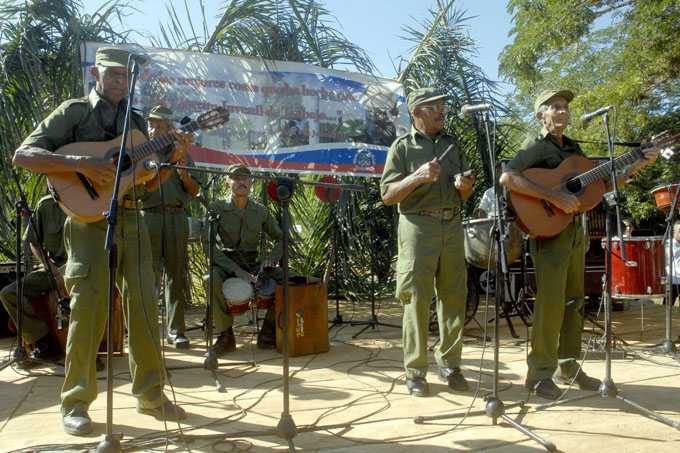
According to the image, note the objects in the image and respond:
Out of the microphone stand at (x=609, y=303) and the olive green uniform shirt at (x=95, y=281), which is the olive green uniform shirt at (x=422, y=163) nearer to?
the microphone stand at (x=609, y=303)

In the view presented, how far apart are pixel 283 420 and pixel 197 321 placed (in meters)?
4.40

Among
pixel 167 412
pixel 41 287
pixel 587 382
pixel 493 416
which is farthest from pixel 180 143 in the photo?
pixel 587 382

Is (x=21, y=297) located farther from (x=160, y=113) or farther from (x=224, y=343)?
(x=160, y=113)

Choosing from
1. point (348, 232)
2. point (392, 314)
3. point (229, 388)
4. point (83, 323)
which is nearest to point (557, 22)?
point (348, 232)

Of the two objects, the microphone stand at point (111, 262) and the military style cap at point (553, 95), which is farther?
the military style cap at point (553, 95)

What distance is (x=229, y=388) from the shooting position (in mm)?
4078

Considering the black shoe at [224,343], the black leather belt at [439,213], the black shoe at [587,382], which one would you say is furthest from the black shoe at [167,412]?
the black shoe at [587,382]

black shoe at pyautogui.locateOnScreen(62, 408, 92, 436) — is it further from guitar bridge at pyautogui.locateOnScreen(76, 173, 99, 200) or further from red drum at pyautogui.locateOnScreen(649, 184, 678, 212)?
red drum at pyautogui.locateOnScreen(649, 184, 678, 212)

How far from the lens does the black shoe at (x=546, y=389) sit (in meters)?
3.70

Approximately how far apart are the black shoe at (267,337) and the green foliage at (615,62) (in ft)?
20.0

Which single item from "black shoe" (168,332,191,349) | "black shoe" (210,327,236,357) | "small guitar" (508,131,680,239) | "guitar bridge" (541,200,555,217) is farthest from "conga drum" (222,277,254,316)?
"guitar bridge" (541,200,555,217)

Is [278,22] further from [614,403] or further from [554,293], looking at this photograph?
[614,403]

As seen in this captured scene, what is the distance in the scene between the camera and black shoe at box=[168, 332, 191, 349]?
17.9 ft

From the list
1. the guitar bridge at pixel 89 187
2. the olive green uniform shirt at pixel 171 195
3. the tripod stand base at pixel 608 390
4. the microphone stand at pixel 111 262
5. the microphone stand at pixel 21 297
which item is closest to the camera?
the microphone stand at pixel 111 262
